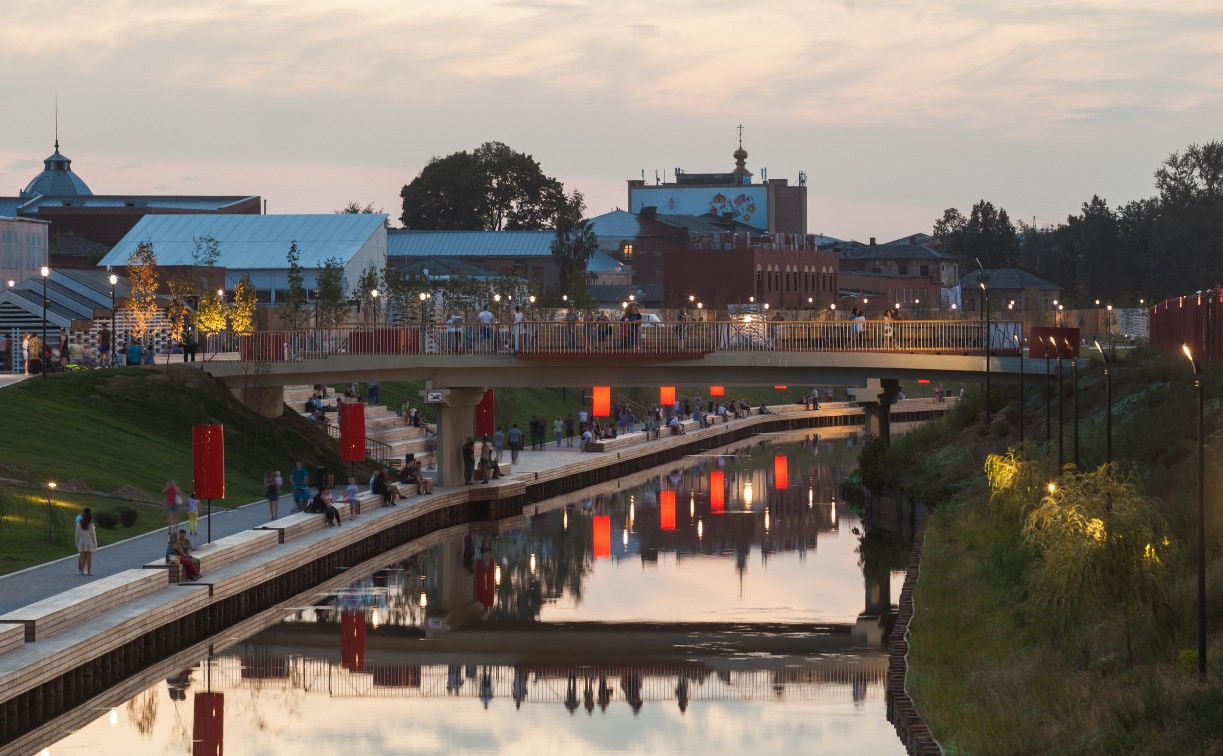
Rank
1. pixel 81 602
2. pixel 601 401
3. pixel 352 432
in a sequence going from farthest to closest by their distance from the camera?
pixel 601 401 → pixel 352 432 → pixel 81 602

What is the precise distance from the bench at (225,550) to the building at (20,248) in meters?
66.8

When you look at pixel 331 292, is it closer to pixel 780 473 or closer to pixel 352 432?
pixel 780 473

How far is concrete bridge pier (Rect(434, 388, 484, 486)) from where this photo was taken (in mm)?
60219

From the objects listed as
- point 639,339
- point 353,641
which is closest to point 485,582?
point 353,641

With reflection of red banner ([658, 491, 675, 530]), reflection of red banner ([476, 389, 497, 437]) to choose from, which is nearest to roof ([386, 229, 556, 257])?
reflection of red banner ([658, 491, 675, 530])

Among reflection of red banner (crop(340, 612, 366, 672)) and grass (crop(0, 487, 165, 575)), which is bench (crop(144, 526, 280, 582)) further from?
reflection of red banner (crop(340, 612, 366, 672))

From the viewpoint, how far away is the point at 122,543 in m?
38.7

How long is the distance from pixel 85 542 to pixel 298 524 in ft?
36.7

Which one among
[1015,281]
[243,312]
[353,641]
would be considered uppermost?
[1015,281]

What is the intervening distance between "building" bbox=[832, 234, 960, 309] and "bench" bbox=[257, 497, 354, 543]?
11898cm

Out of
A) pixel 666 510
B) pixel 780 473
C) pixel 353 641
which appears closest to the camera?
pixel 353 641

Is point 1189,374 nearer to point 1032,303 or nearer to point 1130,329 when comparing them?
point 1130,329

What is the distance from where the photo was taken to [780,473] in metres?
82.2

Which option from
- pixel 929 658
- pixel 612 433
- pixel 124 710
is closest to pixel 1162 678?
pixel 929 658
